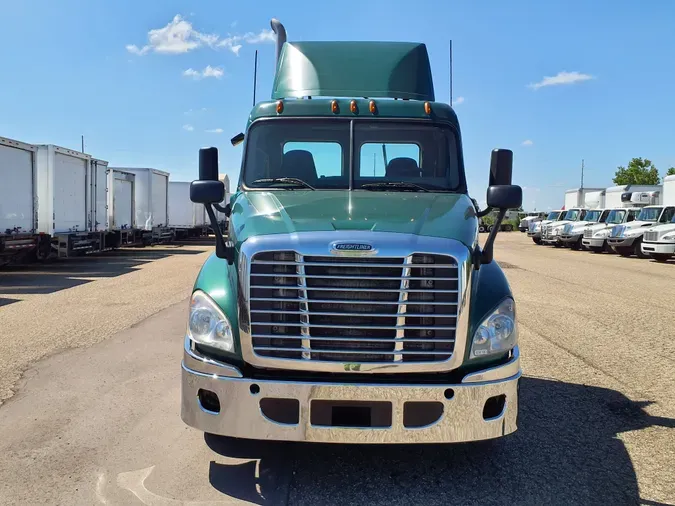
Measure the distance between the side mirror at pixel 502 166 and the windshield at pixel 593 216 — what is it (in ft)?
91.5

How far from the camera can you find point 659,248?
72.0ft

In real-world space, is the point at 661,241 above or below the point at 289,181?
below

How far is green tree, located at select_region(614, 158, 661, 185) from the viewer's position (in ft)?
245

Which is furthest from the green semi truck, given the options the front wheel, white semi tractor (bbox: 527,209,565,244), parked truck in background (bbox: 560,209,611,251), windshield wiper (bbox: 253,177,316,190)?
white semi tractor (bbox: 527,209,565,244)

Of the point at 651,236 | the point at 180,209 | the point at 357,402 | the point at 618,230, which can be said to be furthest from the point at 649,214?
the point at 357,402

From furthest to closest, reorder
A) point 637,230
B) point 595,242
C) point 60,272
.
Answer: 1. point 595,242
2. point 637,230
3. point 60,272

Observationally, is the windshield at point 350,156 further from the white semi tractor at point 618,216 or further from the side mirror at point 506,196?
the white semi tractor at point 618,216

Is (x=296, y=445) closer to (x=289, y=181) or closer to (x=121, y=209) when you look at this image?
(x=289, y=181)

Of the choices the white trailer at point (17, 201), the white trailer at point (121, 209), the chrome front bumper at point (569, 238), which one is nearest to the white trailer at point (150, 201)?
the white trailer at point (121, 209)

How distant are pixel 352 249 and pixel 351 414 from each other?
0.92m

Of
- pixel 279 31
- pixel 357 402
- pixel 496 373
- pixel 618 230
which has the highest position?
pixel 279 31

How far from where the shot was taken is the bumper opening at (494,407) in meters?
3.47

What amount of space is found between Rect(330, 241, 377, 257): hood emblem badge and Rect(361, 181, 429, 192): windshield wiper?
1.33m

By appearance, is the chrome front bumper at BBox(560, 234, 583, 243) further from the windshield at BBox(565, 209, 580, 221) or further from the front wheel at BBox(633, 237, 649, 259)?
the front wheel at BBox(633, 237, 649, 259)
